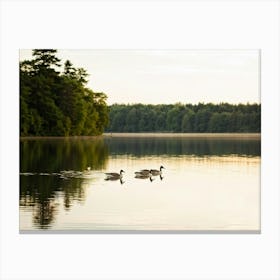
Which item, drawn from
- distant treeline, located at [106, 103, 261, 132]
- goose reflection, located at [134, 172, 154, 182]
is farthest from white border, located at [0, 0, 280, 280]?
goose reflection, located at [134, 172, 154, 182]

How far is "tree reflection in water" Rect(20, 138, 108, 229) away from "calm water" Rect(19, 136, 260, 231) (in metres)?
0.01

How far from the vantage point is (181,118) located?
10789 mm

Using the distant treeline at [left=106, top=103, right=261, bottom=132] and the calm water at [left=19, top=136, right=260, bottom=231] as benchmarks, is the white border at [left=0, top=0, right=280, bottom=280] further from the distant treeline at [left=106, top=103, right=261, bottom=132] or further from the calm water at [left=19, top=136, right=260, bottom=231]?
the distant treeline at [left=106, top=103, right=261, bottom=132]

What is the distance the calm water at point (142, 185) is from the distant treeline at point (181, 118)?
15 cm

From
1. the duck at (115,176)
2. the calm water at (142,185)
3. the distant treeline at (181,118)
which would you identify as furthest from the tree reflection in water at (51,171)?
the distant treeline at (181,118)

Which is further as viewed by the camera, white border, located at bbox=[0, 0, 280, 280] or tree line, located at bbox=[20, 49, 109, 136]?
tree line, located at bbox=[20, 49, 109, 136]

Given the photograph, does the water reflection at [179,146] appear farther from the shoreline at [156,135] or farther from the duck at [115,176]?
the duck at [115,176]

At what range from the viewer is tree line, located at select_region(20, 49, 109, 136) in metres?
10.6
